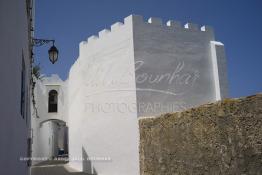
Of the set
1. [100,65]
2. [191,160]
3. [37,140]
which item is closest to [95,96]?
[100,65]

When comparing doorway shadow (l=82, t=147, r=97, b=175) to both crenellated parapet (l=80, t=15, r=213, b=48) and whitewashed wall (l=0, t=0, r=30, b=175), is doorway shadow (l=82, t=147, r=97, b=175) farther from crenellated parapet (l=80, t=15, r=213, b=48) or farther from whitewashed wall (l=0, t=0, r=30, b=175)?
whitewashed wall (l=0, t=0, r=30, b=175)

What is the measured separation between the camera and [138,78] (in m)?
11.2

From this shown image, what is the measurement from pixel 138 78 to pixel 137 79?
0.19 ft

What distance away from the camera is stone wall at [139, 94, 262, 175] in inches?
193

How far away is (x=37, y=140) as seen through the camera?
21719mm

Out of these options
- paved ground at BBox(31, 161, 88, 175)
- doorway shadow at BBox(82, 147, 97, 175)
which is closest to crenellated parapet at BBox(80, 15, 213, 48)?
doorway shadow at BBox(82, 147, 97, 175)

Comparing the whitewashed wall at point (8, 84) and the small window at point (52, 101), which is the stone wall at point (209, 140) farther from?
the small window at point (52, 101)

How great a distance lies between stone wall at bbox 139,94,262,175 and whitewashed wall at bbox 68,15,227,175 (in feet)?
9.98

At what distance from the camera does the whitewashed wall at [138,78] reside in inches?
446

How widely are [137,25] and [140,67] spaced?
176 cm

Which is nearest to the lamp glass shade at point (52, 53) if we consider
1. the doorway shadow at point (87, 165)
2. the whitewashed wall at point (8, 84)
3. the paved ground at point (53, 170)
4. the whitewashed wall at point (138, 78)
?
the whitewashed wall at point (138, 78)

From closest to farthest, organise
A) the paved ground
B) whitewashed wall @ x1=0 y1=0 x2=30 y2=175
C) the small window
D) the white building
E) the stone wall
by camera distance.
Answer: whitewashed wall @ x1=0 y1=0 x2=30 y2=175
the stone wall
the white building
the paved ground
the small window

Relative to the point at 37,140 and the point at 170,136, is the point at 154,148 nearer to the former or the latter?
the point at 170,136

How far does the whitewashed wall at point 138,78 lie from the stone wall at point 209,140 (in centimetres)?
304
